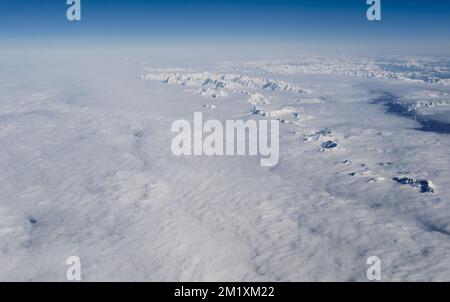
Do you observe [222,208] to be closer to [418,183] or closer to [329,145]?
[418,183]

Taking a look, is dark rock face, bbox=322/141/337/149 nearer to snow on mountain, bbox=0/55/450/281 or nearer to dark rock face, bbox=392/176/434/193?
snow on mountain, bbox=0/55/450/281

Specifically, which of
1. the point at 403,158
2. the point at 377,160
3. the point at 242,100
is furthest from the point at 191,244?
the point at 242,100

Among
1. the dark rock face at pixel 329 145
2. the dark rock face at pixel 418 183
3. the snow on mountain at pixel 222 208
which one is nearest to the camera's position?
the snow on mountain at pixel 222 208

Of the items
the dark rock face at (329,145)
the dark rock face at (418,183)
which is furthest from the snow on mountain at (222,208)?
the dark rock face at (329,145)

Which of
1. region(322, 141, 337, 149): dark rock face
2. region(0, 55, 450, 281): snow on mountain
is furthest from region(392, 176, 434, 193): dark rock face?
region(322, 141, 337, 149): dark rock face

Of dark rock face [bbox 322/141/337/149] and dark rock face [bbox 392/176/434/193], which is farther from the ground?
dark rock face [bbox 322/141/337/149]

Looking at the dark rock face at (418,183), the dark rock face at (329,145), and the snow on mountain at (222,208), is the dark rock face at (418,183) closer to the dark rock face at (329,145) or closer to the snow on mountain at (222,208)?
the snow on mountain at (222,208)

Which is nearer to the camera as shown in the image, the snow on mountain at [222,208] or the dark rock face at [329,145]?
the snow on mountain at [222,208]

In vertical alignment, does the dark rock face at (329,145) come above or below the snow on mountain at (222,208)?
above

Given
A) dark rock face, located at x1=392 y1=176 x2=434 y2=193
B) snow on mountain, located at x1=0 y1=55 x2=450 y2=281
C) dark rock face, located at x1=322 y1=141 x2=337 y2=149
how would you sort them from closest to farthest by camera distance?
snow on mountain, located at x1=0 y1=55 x2=450 y2=281
dark rock face, located at x1=392 y1=176 x2=434 y2=193
dark rock face, located at x1=322 y1=141 x2=337 y2=149

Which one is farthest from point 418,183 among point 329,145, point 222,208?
point 222,208

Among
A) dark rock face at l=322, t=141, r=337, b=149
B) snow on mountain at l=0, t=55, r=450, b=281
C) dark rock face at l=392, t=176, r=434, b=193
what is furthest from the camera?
dark rock face at l=322, t=141, r=337, b=149
